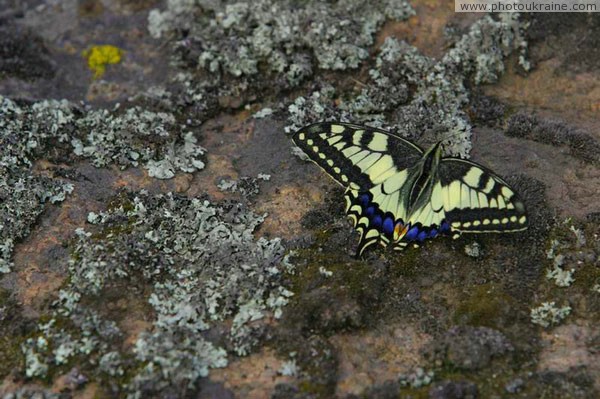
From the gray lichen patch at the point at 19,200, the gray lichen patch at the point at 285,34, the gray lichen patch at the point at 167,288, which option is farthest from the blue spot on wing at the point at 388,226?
the gray lichen patch at the point at 19,200

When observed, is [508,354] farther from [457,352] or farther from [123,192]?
[123,192]

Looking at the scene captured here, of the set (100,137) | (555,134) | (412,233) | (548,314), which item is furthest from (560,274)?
(100,137)

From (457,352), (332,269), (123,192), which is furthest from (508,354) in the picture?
(123,192)

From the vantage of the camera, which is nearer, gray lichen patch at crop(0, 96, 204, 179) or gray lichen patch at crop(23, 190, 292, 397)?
gray lichen patch at crop(23, 190, 292, 397)

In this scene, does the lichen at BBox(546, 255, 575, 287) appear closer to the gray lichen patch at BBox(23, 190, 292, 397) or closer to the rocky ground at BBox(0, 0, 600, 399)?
the rocky ground at BBox(0, 0, 600, 399)

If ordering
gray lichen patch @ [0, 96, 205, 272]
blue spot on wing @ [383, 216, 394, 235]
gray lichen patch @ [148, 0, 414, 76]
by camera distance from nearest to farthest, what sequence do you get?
blue spot on wing @ [383, 216, 394, 235] → gray lichen patch @ [0, 96, 205, 272] → gray lichen patch @ [148, 0, 414, 76]

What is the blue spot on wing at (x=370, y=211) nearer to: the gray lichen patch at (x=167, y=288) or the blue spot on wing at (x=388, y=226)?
the blue spot on wing at (x=388, y=226)

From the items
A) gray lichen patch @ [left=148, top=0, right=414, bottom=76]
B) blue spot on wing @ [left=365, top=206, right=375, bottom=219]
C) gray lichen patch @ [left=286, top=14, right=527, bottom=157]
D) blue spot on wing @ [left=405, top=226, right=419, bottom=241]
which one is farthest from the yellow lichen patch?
blue spot on wing @ [left=405, top=226, right=419, bottom=241]
